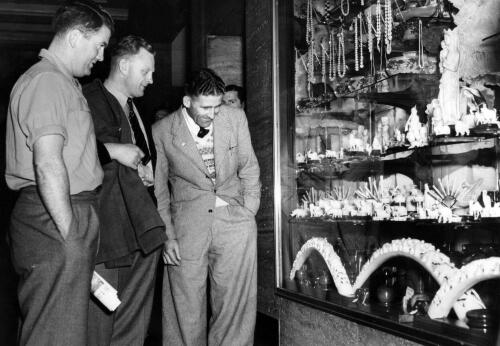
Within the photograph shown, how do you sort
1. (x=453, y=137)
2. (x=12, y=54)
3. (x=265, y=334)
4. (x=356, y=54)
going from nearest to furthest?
1. (x=453, y=137)
2. (x=356, y=54)
3. (x=265, y=334)
4. (x=12, y=54)

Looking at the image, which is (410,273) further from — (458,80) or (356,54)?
(356,54)

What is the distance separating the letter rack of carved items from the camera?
2.55 metres

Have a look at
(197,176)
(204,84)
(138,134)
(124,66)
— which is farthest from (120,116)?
(197,176)

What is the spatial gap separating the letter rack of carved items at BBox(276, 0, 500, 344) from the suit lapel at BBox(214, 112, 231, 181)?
0.55 metres

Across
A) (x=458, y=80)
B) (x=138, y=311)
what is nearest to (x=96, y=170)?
(x=138, y=311)

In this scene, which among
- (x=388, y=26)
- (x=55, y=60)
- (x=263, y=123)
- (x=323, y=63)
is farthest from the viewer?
(x=263, y=123)

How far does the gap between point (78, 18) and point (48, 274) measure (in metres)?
1.00

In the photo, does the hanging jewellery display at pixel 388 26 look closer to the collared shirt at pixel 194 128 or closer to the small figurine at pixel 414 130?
the small figurine at pixel 414 130

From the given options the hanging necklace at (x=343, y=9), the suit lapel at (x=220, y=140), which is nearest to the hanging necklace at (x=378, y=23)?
the hanging necklace at (x=343, y=9)

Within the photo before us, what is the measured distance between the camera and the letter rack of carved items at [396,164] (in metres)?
2.55

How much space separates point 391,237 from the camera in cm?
302

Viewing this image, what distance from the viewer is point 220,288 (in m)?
3.67

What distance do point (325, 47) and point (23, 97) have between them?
2.05 m

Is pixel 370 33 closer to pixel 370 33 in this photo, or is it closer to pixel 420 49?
pixel 370 33
